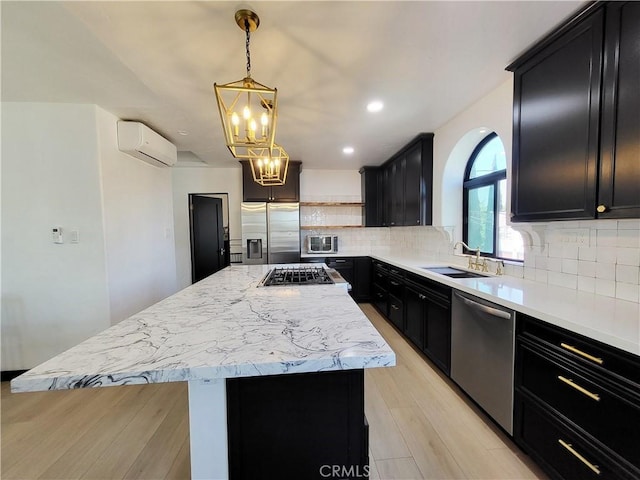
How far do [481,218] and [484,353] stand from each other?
5.19 feet

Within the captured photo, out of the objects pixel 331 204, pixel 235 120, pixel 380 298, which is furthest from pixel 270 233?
pixel 235 120

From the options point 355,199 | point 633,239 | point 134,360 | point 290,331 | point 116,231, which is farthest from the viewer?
point 355,199

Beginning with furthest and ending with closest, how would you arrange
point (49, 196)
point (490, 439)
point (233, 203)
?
point (233, 203) → point (49, 196) → point (490, 439)

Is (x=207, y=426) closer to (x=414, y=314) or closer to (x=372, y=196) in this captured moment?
(x=414, y=314)

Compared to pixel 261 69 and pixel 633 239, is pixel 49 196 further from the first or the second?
pixel 633 239

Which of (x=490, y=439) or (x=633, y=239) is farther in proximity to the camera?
(x=490, y=439)

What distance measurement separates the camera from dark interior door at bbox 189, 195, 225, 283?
4.66 metres

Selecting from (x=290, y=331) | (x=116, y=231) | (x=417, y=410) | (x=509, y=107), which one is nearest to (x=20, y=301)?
(x=116, y=231)

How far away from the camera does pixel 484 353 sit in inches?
69.0

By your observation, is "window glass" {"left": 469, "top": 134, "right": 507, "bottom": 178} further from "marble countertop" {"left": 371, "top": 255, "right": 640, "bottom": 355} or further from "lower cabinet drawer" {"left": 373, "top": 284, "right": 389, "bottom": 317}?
"lower cabinet drawer" {"left": 373, "top": 284, "right": 389, "bottom": 317}

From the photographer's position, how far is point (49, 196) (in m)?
2.36

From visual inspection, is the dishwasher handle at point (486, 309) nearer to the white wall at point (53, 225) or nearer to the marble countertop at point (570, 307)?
the marble countertop at point (570, 307)

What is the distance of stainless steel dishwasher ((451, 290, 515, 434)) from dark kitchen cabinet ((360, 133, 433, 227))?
152 centimetres

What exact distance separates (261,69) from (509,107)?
1884mm
